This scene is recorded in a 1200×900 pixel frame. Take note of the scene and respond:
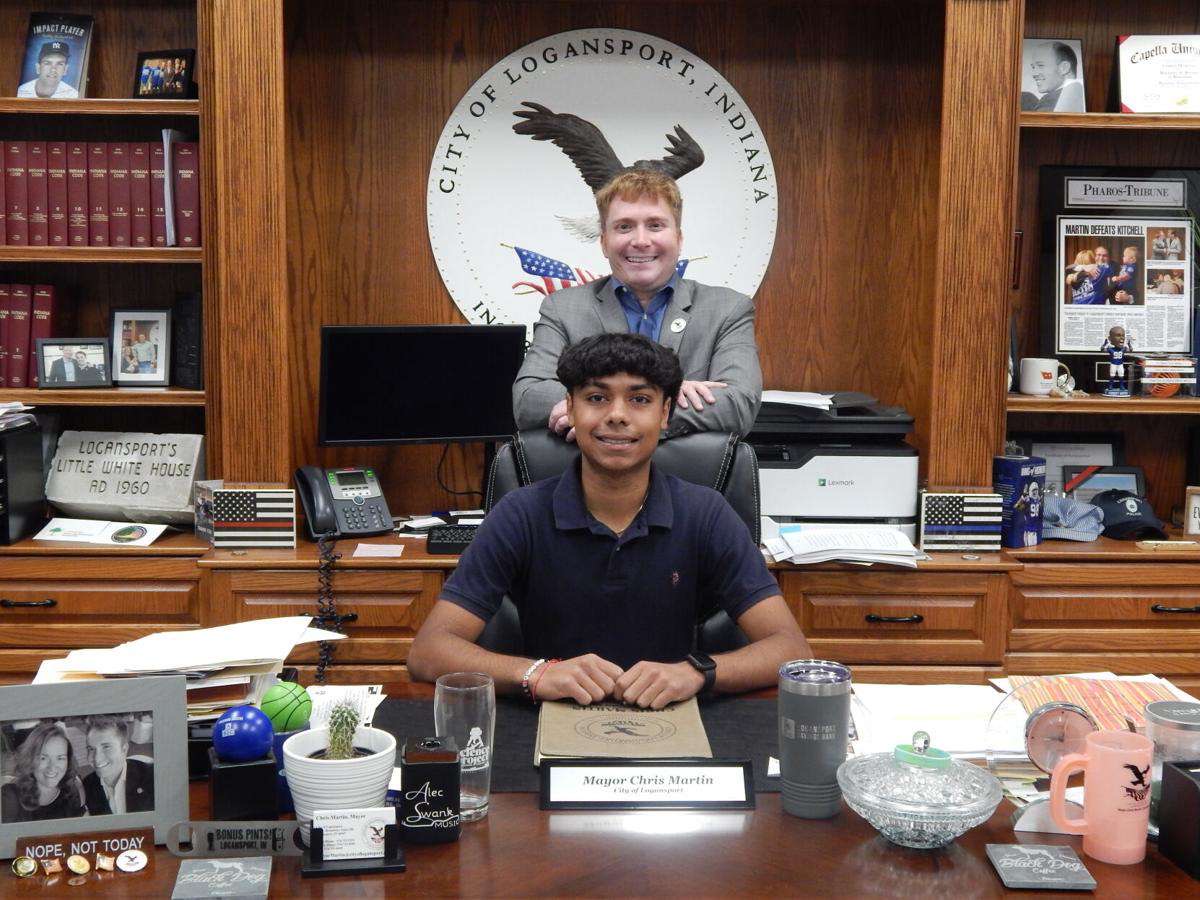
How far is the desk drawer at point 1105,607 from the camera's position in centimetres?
320

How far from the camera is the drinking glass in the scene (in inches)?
54.4

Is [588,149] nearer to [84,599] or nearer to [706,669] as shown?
[84,599]

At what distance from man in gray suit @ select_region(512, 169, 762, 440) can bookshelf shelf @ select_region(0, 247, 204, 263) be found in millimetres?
1072

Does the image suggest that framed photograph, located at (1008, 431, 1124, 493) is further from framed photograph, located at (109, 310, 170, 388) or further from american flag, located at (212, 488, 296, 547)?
framed photograph, located at (109, 310, 170, 388)

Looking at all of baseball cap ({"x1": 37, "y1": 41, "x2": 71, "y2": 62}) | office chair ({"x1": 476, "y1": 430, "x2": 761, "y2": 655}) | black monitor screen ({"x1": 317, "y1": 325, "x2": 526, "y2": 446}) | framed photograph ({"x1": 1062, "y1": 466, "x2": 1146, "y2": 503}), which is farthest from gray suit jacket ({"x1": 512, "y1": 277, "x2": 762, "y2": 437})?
baseball cap ({"x1": 37, "y1": 41, "x2": 71, "y2": 62})

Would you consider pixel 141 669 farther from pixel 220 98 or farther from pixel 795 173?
pixel 795 173

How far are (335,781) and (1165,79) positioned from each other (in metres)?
3.05

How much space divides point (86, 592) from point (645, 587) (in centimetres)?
177

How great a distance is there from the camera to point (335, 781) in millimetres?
1299

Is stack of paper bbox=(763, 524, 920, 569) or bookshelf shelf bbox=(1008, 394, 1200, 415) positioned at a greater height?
bookshelf shelf bbox=(1008, 394, 1200, 415)

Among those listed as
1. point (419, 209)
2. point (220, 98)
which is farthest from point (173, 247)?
point (419, 209)

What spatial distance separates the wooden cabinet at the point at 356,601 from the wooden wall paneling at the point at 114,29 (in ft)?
4.86

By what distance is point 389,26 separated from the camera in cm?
353

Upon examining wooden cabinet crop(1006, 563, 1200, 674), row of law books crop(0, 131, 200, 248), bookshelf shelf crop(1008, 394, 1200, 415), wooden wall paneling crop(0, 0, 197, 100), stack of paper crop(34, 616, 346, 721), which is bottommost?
wooden cabinet crop(1006, 563, 1200, 674)
